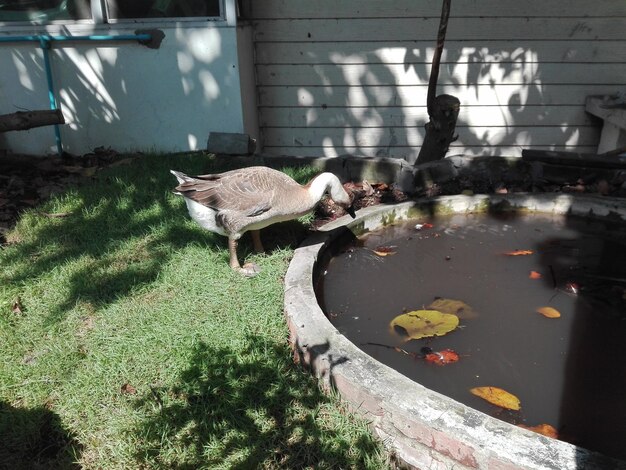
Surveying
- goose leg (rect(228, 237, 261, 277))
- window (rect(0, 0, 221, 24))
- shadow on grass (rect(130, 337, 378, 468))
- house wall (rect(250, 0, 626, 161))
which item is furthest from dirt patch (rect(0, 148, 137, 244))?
shadow on grass (rect(130, 337, 378, 468))

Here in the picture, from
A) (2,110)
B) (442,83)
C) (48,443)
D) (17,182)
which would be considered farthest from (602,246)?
(2,110)

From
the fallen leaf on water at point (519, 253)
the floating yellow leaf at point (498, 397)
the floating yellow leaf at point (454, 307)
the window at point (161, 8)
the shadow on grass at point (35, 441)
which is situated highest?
the window at point (161, 8)

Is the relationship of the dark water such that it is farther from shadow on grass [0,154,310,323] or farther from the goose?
shadow on grass [0,154,310,323]

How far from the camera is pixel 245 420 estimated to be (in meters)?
2.44

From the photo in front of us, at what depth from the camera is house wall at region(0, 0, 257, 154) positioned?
5523mm

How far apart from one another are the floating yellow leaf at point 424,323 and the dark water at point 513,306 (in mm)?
56

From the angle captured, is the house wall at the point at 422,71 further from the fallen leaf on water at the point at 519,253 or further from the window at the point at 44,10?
the fallen leaf on water at the point at 519,253

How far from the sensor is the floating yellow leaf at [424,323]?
9.77 feet

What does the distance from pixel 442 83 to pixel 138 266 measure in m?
4.44

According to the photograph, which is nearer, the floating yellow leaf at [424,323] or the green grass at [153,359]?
the green grass at [153,359]

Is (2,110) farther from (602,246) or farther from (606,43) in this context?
(606,43)

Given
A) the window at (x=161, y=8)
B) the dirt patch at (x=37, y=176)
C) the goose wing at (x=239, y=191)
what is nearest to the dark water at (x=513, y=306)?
the goose wing at (x=239, y=191)

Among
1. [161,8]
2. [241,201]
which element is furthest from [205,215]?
[161,8]

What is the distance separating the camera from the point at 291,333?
2.91m
